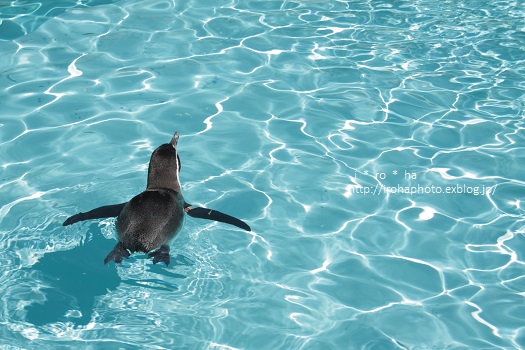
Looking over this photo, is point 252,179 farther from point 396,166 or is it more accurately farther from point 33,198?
point 33,198

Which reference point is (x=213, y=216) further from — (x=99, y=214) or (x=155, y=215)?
(x=99, y=214)

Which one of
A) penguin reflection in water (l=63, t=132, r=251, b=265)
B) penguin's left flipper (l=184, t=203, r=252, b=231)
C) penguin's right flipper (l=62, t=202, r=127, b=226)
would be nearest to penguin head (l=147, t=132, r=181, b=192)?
penguin reflection in water (l=63, t=132, r=251, b=265)

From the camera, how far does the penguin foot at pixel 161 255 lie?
4.75 meters

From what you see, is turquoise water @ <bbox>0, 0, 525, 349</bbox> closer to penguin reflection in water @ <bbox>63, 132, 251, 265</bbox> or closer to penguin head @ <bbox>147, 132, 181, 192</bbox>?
penguin reflection in water @ <bbox>63, 132, 251, 265</bbox>

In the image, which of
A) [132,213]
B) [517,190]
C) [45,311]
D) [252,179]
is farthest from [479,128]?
[45,311]

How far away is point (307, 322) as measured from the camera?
487 centimetres

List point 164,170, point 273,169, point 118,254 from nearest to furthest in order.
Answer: point 118,254, point 164,170, point 273,169

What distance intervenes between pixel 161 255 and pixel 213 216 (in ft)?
1.97

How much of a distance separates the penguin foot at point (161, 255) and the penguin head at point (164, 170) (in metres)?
0.61

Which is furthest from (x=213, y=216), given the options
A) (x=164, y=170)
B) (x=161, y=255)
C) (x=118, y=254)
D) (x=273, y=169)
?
(x=273, y=169)

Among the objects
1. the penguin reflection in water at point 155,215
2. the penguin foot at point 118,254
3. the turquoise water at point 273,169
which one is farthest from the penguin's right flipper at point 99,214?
the penguin foot at point 118,254

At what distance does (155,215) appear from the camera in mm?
4836

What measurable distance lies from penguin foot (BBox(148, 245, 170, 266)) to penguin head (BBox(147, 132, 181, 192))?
605mm

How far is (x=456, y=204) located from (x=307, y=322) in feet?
6.52
